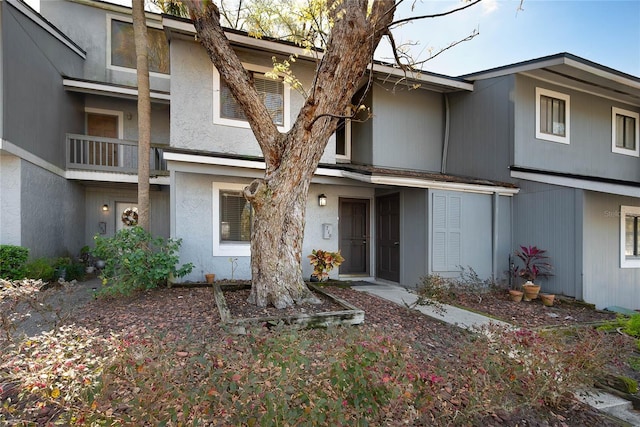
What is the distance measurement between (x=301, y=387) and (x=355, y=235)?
770 cm

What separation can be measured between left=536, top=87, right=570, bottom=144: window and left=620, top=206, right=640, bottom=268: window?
2614 mm

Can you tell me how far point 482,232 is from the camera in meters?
8.45

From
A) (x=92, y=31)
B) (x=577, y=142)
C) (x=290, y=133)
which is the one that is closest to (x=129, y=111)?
(x=92, y=31)

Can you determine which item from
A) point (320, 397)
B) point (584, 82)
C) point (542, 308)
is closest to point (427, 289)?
point (542, 308)

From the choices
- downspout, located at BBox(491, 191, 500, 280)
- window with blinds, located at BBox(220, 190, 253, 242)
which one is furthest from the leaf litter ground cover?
downspout, located at BBox(491, 191, 500, 280)

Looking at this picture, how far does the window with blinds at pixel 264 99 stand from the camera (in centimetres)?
798

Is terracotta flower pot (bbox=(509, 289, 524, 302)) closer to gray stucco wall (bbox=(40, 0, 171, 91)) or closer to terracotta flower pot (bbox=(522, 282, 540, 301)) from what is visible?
terracotta flower pot (bbox=(522, 282, 540, 301))

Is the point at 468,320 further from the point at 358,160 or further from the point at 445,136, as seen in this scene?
the point at 445,136

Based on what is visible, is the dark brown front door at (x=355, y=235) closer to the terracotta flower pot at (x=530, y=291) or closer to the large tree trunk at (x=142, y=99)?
the terracotta flower pot at (x=530, y=291)

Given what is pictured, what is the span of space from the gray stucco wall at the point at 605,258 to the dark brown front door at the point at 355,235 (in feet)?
17.3

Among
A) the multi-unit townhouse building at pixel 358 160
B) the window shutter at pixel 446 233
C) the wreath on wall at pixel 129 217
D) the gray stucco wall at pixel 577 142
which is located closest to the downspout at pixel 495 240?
the multi-unit townhouse building at pixel 358 160

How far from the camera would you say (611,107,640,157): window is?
1074 centimetres

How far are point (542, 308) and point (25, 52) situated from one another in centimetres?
1402

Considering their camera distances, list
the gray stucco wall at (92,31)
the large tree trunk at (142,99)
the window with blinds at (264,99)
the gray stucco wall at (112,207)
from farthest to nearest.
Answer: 1. the gray stucco wall at (112,207)
2. the gray stucco wall at (92,31)
3. the window with blinds at (264,99)
4. the large tree trunk at (142,99)
